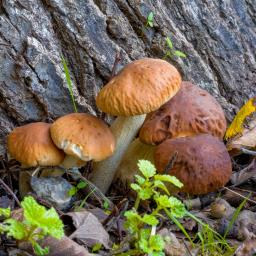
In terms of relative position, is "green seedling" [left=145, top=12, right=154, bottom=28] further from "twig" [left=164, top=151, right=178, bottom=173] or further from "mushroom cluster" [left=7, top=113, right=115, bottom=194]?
"twig" [left=164, top=151, right=178, bottom=173]

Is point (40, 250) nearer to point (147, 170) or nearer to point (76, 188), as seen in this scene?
point (147, 170)

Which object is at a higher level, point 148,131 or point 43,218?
point 43,218

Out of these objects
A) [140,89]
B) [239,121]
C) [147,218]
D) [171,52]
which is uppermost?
[140,89]

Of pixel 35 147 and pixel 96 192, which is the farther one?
pixel 96 192

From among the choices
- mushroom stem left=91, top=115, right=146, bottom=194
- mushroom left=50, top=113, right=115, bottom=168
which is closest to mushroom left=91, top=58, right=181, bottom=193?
A: mushroom left=50, top=113, right=115, bottom=168

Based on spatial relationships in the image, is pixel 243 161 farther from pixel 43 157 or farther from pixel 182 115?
pixel 43 157

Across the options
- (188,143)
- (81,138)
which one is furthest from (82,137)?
(188,143)

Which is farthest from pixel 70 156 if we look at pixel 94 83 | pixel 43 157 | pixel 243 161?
pixel 243 161
